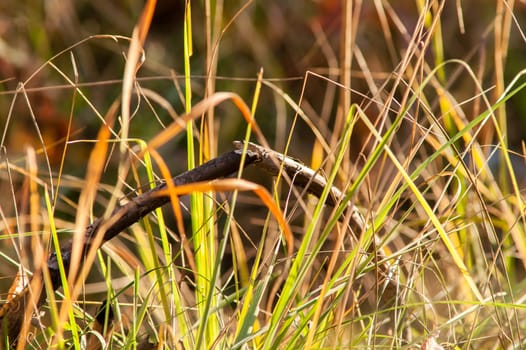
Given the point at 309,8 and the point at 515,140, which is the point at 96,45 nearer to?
the point at 309,8

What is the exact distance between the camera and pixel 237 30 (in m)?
2.01

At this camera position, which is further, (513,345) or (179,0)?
(179,0)

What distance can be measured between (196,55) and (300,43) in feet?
0.82

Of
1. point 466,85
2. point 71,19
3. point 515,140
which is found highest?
point 71,19

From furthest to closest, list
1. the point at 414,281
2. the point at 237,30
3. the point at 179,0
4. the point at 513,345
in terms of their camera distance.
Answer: the point at 179,0, the point at 237,30, the point at 414,281, the point at 513,345

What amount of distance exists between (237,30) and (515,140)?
2.32ft

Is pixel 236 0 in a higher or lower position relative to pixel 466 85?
higher

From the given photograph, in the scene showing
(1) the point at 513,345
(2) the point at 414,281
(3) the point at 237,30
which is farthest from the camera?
(3) the point at 237,30

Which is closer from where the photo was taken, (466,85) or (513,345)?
(513,345)

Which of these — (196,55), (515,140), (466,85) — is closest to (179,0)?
(196,55)

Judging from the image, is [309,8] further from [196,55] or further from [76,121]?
[76,121]

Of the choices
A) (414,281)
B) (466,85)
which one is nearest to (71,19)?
(466,85)

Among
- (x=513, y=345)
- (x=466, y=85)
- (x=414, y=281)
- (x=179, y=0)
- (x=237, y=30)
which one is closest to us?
(x=513, y=345)

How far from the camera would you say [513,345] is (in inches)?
22.4
